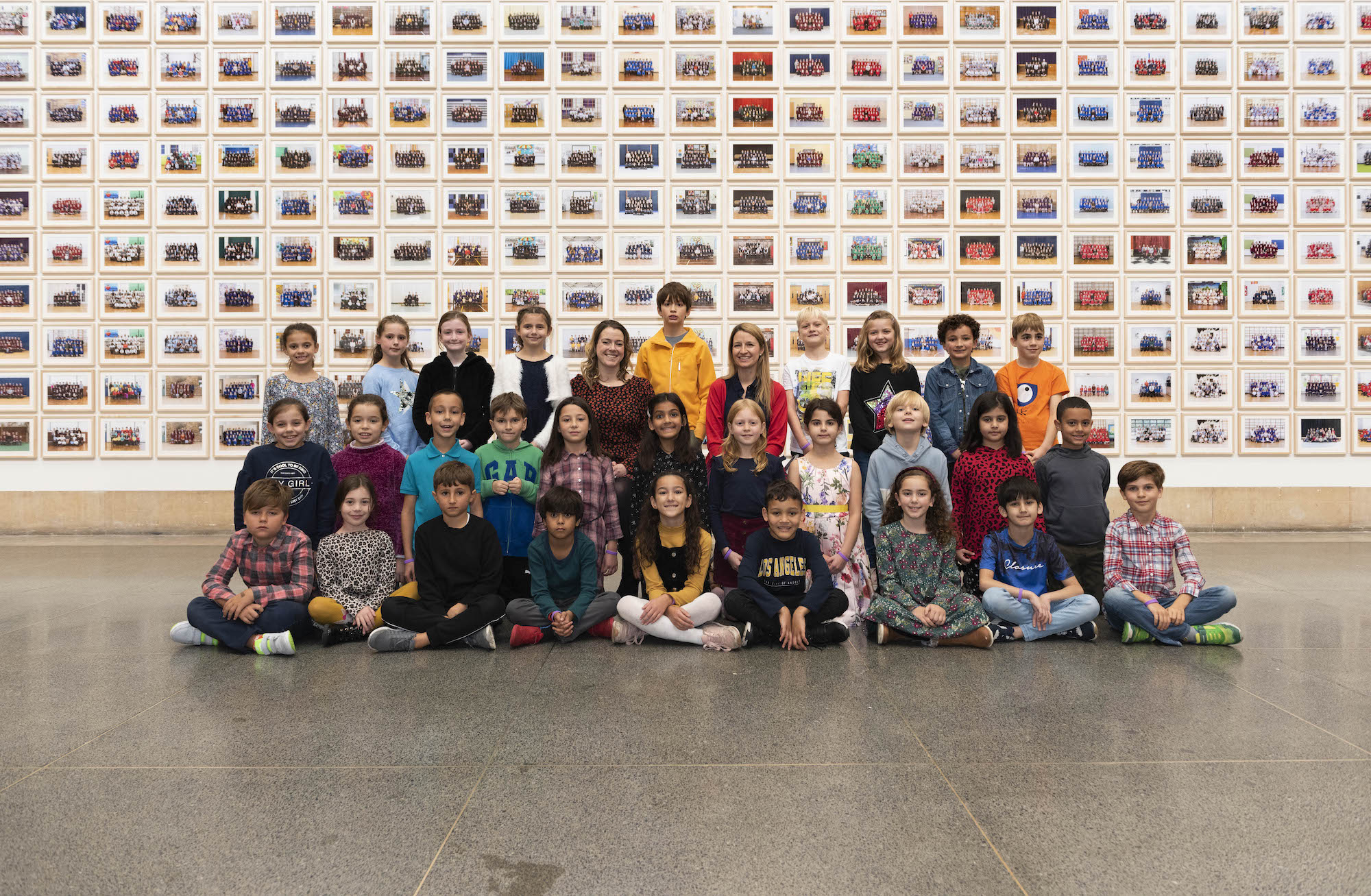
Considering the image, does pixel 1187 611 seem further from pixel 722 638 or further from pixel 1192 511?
pixel 1192 511

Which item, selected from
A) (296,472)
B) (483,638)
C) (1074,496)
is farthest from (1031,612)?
(296,472)

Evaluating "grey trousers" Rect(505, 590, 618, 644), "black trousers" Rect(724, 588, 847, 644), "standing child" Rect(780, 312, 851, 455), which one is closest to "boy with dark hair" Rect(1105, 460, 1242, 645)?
"black trousers" Rect(724, 588, 847, 644)

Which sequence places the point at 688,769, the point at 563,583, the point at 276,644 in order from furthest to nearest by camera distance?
the point at 563,583, the point at 276,644, the point at 688,769

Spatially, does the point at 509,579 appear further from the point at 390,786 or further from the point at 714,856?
the point at 714,856

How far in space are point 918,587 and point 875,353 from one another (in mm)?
1838

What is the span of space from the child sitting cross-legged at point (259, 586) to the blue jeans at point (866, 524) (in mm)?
3216

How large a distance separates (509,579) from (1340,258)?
8.79 meters

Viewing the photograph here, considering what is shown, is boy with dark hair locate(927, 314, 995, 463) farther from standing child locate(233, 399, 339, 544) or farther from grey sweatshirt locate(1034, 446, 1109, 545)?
standing child locate(233, 399, 339, 544)

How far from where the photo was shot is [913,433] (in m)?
5.25

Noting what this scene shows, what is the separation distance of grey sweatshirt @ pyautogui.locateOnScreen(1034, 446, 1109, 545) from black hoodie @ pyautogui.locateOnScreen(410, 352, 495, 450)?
141 inches

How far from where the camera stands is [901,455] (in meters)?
5.24

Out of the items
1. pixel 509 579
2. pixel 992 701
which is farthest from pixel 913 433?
pixel 509 579

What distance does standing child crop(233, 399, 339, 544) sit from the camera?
17.1 ft

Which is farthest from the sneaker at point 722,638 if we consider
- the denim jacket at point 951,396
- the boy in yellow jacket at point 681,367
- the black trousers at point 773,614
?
the denim jacket at point 951,396
